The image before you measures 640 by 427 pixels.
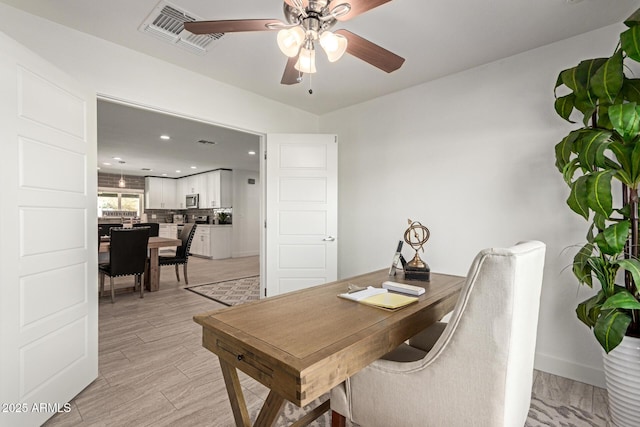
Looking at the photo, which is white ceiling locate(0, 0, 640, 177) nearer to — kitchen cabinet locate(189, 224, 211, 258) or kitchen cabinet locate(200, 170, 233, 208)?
kitchen cabinet locate(200, 170, 233, 208)

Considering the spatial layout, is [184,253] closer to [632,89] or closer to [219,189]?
[219,189]

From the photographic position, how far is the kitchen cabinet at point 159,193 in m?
9.41

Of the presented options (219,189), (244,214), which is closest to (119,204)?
(219,189)

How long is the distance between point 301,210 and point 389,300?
2.17 m

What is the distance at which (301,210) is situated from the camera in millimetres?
3516

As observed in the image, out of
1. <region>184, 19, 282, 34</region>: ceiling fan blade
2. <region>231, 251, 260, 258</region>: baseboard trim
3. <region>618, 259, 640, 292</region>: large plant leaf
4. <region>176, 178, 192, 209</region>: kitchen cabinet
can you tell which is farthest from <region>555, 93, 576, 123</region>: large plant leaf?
<region>176, 178, 192, 209</region>: kitchen cabinet

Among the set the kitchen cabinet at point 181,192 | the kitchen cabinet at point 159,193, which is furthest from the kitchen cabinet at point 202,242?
the kitchen cabinet at point 159,193

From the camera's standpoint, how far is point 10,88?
4.94 feet

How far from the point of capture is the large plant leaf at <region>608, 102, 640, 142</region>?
1474 mm

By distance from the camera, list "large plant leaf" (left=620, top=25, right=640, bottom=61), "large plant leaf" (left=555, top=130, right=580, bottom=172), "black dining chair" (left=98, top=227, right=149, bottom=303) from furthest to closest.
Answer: "black dining chair" (left=98, top=227, right=149, bottom=303), "large plant leaf" (left=555, top=130, right=580, bottom=172), "large plant leaf" (left=620, top=25, right=640, bottom=61)

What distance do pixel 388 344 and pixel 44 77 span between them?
92.4 inches

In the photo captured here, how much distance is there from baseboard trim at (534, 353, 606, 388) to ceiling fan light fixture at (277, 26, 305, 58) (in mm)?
2857

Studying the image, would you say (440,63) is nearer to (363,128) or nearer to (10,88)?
(363,128)

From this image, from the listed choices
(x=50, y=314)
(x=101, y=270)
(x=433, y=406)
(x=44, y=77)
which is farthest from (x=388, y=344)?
(x=101, y=270)
